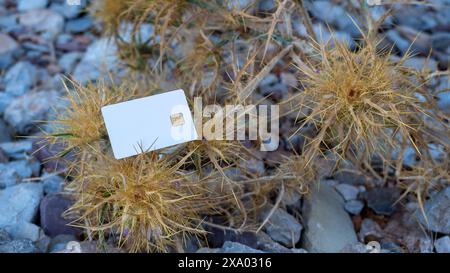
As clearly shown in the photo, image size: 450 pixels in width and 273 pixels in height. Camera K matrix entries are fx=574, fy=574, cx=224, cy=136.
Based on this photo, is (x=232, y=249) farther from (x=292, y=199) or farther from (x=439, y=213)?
(x=439, y=213)

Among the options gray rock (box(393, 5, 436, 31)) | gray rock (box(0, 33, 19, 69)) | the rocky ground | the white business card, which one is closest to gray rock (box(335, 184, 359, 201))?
the rocky ground

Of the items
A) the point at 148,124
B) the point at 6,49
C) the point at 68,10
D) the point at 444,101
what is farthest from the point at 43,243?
the point at 68,10

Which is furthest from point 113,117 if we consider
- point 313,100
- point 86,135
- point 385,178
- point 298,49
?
point 385,178

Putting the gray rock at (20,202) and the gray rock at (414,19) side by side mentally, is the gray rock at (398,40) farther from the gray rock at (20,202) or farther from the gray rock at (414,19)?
the gray rock at (20,202)

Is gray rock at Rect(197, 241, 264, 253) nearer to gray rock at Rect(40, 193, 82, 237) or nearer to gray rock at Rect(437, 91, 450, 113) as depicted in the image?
→ gray rock at Rect(40, 193, 82, 237)

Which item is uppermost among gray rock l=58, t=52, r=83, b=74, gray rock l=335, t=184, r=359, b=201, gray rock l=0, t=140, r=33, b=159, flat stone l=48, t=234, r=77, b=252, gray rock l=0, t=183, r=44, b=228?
gray rock l=0, t=183, r=44, b=228

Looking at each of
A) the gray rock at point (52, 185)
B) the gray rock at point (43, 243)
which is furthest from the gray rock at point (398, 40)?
the gray rock at point (43, 243)
